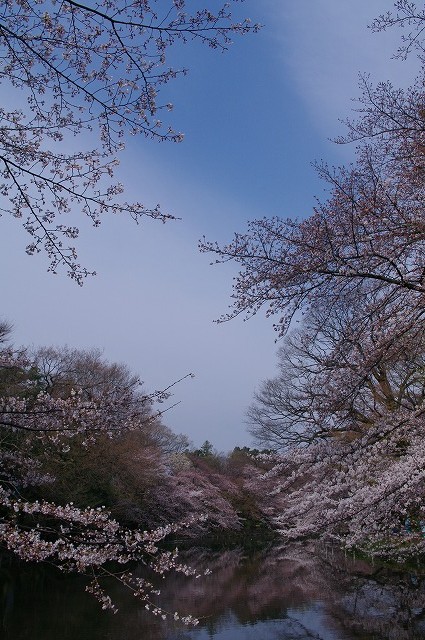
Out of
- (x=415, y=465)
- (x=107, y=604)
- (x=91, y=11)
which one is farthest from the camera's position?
(x=415, y=465)

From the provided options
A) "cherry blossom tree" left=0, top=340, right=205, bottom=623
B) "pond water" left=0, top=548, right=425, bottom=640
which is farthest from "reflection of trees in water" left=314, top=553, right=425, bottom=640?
"cherry blossom tree" left=0, top=340, right=205, bottom=623

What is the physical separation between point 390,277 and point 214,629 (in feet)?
24.7

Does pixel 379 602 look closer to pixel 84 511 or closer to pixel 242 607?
pixel 242 607

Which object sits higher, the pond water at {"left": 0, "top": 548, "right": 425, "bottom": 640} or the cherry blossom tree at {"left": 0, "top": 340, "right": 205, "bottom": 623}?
the cherry blossom tree at {"left": 0, "top": 340, "right": 205, "bottom": 623}

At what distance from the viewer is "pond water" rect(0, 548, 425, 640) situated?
31.7 feet

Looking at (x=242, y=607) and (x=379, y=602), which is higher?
(x=242, y=607)

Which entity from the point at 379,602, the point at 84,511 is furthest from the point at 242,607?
the point at 84,511

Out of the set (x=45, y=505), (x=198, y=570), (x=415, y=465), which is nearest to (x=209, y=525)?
(x=198, y=570)

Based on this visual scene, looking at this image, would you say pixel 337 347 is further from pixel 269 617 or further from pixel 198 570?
pixel 198 570

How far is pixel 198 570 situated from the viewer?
18.2 m

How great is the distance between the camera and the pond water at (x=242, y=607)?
9656mm

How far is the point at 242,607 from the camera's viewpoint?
12.0 meters

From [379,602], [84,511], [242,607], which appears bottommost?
[379,602]

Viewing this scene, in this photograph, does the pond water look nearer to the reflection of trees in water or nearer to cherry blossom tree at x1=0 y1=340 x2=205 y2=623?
the reflection of trees in water
